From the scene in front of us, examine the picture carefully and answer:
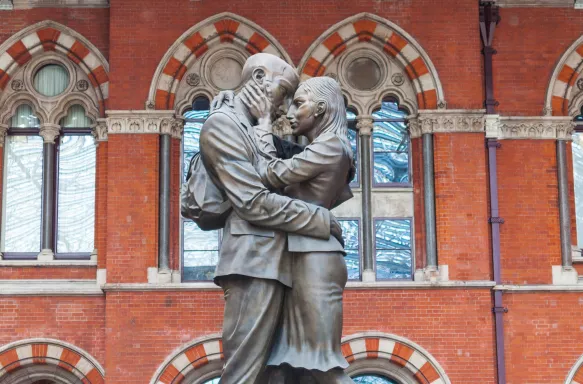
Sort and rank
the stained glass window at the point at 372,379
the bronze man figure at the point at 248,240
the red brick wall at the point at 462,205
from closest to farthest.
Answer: the bronze man figure at the point at 248,240, the red brick wall at the point at 462,205, the stained glass window at the point at 372,379

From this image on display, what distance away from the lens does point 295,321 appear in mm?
5578

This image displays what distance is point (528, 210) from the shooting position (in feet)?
55.8

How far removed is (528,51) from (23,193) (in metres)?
7.37

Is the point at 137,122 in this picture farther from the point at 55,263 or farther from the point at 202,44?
the point at 55,263

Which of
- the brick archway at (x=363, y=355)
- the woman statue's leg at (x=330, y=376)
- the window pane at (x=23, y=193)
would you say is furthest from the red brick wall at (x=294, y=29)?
the woman statue's leg at (x=330, y=376)

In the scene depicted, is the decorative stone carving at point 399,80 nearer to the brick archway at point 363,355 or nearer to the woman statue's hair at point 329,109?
the brick archway at point 363,355

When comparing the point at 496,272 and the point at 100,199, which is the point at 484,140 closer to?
the point at 496,272

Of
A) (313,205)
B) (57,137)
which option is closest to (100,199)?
(57,137)

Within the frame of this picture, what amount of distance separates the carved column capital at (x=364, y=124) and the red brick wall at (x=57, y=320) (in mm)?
4201

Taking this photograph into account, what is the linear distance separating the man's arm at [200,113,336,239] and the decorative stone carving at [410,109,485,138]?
11092 mm

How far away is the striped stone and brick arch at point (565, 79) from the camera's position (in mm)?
17234

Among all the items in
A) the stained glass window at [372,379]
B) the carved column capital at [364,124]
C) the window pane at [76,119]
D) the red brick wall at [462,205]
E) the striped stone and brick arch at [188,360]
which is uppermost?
the window pane at [76,119]

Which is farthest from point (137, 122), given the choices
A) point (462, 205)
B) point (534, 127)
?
point (534, 127)

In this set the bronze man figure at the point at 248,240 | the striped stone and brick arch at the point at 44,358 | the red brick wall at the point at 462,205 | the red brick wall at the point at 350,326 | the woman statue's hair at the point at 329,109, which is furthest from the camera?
the striped stone and brick arch at the point at 44,358
